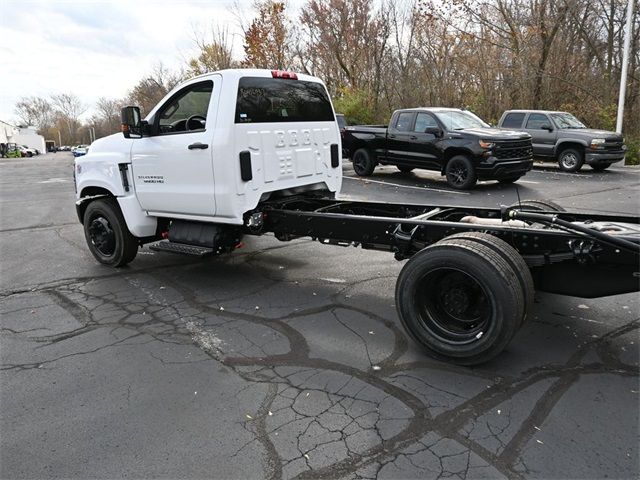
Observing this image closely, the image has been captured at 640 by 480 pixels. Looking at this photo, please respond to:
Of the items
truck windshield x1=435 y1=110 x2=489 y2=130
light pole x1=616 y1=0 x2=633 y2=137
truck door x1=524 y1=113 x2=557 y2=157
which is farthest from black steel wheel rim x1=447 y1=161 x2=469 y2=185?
light pole x1=616 y1=0 x2=633 y2=137

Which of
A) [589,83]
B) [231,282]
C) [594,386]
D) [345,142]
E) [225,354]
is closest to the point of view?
[594,386]

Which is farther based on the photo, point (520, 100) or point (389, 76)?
point (389, 76)

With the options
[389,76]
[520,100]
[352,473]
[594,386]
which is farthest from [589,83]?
[352,473]

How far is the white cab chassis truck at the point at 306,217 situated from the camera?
3.53m

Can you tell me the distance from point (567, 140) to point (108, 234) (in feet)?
48.1

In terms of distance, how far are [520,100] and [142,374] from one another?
2392 centimetres

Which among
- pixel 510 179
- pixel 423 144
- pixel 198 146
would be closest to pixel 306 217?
pixel 198 146

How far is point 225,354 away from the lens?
13.1ft

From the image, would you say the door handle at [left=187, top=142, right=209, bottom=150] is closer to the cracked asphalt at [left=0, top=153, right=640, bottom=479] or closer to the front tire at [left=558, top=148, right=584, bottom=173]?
the cracked asphalt at [left=0, top=153, right=640, bottom=479]

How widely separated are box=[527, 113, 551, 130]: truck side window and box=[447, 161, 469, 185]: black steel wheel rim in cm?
572

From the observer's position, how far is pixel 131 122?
221 inches

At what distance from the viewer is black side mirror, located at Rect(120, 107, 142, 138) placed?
18.4 feet

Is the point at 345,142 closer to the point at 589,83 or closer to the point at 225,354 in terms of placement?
the point at 225,354

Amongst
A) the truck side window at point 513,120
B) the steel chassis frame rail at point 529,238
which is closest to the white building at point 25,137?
the truck side window at point 513,120
